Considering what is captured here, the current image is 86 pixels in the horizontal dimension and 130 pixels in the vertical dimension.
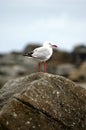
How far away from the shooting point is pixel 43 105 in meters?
15.6

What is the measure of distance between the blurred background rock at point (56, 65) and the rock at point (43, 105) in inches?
1372

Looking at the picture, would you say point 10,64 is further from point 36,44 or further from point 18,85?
point 18,85

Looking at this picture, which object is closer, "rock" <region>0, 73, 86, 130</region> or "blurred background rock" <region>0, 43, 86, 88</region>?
"rock" <region>0, 73, 86, 130</region>

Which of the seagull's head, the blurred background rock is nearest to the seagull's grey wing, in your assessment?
the seagull's head

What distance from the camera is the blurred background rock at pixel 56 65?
54447 mm

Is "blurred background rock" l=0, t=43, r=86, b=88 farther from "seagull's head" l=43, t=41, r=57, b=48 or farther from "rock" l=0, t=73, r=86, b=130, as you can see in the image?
"rock" l=0, t=73, r=86, b=130

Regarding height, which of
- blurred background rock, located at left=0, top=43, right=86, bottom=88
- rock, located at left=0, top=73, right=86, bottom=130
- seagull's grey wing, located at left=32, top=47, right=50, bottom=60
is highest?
seagull's grey wing, located at left=32, top=47, right=50, bottom=60

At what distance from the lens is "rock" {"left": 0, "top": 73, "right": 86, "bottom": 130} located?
50.1ft

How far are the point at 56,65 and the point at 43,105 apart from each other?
5423cm

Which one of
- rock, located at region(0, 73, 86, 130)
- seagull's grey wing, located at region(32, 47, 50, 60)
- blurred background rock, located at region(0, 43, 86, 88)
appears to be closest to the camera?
rock, located at region(0, 73, 86, 130)

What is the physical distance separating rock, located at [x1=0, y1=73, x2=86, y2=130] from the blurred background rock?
3484cm

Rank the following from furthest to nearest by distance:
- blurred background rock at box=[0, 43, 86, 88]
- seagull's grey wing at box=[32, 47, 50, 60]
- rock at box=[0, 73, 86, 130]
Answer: blurred background rock at box=[0, 43, 86, 88] → seagull's grey wing at box=[32, 47, 50, 60] → rock at box=[0, 73, 86, 130]

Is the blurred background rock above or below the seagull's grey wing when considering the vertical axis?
below

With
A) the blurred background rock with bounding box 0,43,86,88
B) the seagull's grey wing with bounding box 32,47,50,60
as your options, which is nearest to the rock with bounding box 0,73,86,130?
the seagull's grey wing with bounding box 32,47,50,60
